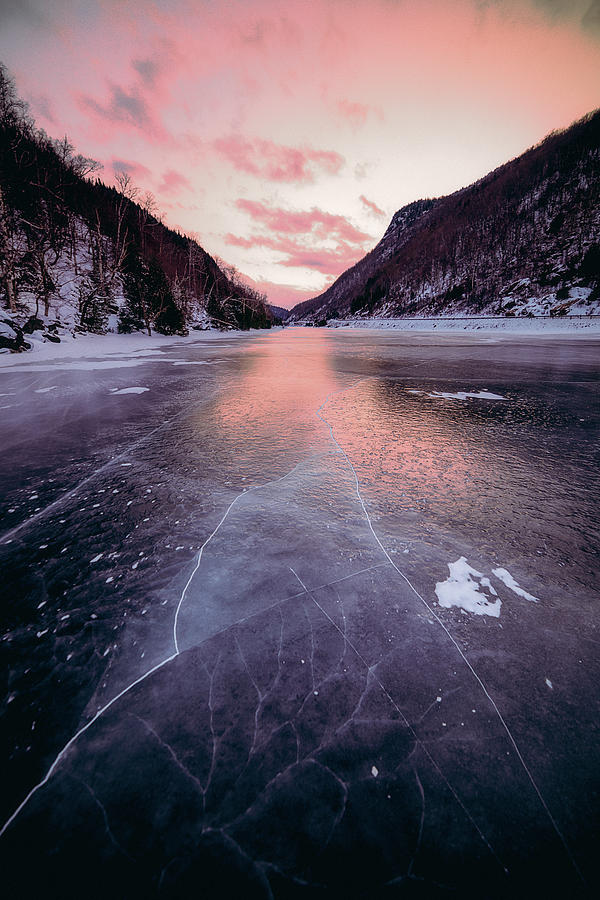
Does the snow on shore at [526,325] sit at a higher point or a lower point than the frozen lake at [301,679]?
higher

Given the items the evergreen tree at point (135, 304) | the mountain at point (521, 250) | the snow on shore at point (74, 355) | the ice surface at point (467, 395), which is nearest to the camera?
the ice surface at point (467, 395)

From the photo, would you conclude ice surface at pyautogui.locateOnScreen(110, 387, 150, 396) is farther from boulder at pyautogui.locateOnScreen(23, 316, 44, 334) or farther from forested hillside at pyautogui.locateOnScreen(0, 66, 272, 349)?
boulder at pyautogui.locateOnScreen(23, 316, 44, 334)

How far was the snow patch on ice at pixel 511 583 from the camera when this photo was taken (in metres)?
1.49

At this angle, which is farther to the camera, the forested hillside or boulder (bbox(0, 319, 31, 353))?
the forested hillside

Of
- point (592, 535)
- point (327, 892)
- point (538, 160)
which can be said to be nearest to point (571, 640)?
point (592, 535)

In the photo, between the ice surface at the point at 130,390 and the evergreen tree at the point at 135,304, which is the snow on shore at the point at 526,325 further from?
the ice surface at the point at 130,390

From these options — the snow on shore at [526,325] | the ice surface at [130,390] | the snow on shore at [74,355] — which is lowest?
the ice surface at [130,390]

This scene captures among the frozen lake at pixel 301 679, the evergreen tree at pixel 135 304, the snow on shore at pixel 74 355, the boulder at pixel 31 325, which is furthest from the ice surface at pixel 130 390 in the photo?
the evergreen tree at pixel 135 304

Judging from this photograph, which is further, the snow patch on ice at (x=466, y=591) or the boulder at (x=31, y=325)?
the boulder at (x=31, y=325)

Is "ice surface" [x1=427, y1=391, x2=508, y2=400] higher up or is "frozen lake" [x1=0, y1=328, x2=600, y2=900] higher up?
"ice surface" [x1=427, y1=391, x2=508, y2=400]

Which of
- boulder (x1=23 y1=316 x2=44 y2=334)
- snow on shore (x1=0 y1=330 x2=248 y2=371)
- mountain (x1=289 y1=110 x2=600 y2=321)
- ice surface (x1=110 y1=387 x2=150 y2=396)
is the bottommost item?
ice surface (x1=110 y1=387 x2=150 y2=396)

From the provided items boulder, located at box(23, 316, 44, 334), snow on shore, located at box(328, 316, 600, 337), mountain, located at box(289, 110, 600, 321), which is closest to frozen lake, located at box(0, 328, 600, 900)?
boulder, located at box(23, 316, 44, 334)

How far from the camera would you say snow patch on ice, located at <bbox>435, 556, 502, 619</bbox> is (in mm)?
1455

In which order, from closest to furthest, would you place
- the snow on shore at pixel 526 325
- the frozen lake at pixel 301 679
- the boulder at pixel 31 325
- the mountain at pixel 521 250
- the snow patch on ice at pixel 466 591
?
1. the frozen lake at pixel 301 679
2. the snow patch on ice at pixel 466 591
3. the boulder at pixel 31 325
4. the snow on shore at pixel 526 325
5. the mountain at pixel 521 250
